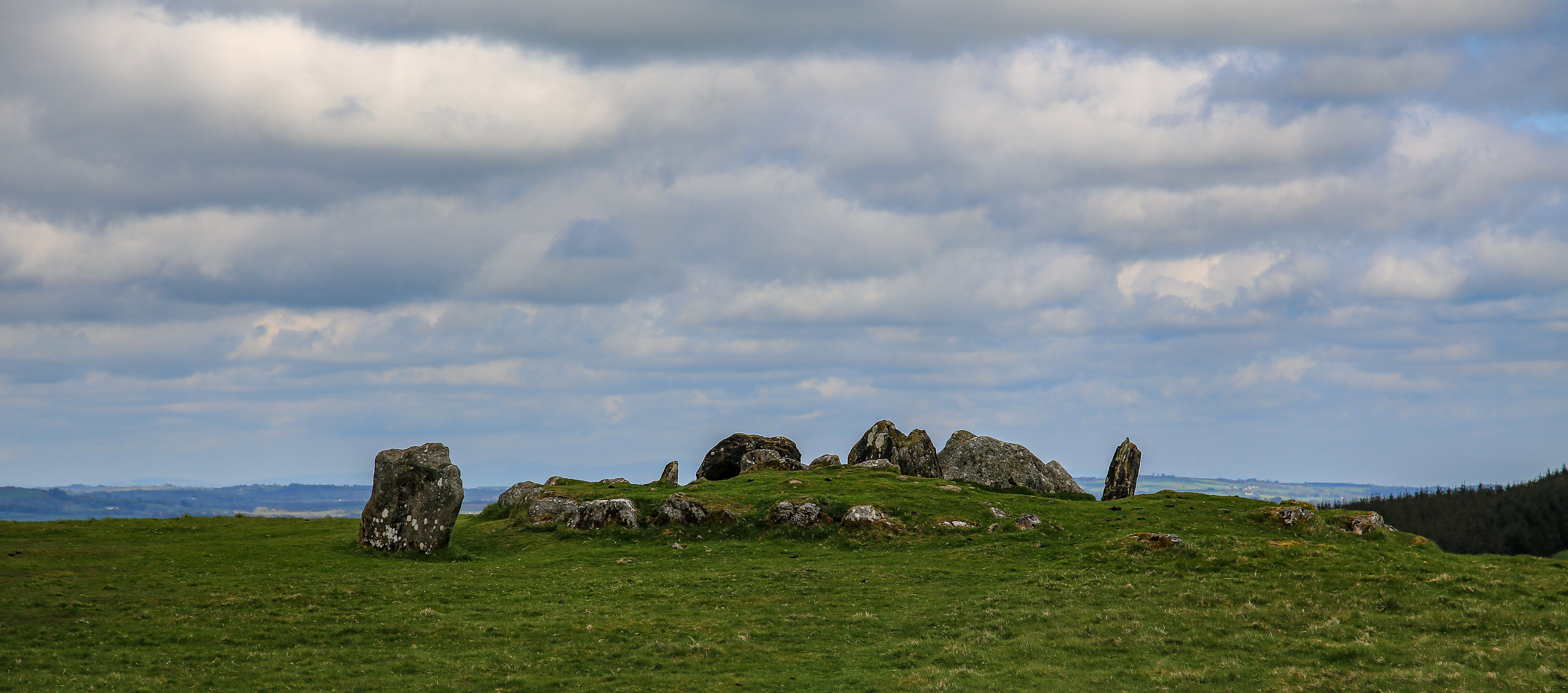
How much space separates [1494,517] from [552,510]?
129 metres

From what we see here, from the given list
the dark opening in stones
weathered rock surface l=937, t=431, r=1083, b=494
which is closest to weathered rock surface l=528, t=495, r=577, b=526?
the dark opening in stones

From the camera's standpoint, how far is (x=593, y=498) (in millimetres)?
61000

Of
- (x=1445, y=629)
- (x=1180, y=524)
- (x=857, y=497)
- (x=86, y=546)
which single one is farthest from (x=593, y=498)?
(x=1445, y=629)

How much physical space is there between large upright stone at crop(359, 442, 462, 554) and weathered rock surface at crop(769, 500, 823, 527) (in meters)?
17.2

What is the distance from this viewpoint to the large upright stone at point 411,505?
162 feet

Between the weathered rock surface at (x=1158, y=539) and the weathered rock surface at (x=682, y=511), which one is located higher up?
the weathered rock surface at (x=682, y=511)

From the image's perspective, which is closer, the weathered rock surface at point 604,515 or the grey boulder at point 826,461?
the weathered rock surface at point 604,515

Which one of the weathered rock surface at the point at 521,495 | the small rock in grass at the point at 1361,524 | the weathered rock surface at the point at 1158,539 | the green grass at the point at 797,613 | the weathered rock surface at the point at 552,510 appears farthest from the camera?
the weathered rock surface at the point at 521,495

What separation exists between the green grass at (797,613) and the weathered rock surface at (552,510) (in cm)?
520

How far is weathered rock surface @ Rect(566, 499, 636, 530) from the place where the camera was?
5534 centimetres

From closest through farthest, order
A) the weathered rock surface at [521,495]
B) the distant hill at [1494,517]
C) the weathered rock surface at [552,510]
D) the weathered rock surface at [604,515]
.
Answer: the weathered rock surface at [604,515], the weathered rock surface at [552,510], the weathered rock surface at [521,495], the distant hill at [1494,517]

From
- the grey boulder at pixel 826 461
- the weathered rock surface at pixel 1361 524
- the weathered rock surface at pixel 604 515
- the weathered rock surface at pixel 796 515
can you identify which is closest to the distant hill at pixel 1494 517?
the weathered rock surface at pixel 1361 524

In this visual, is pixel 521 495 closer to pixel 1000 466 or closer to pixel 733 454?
pixel 733 454

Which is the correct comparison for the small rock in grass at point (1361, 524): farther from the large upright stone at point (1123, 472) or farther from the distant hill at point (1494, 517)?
the distant hill at point (1494, 517)
